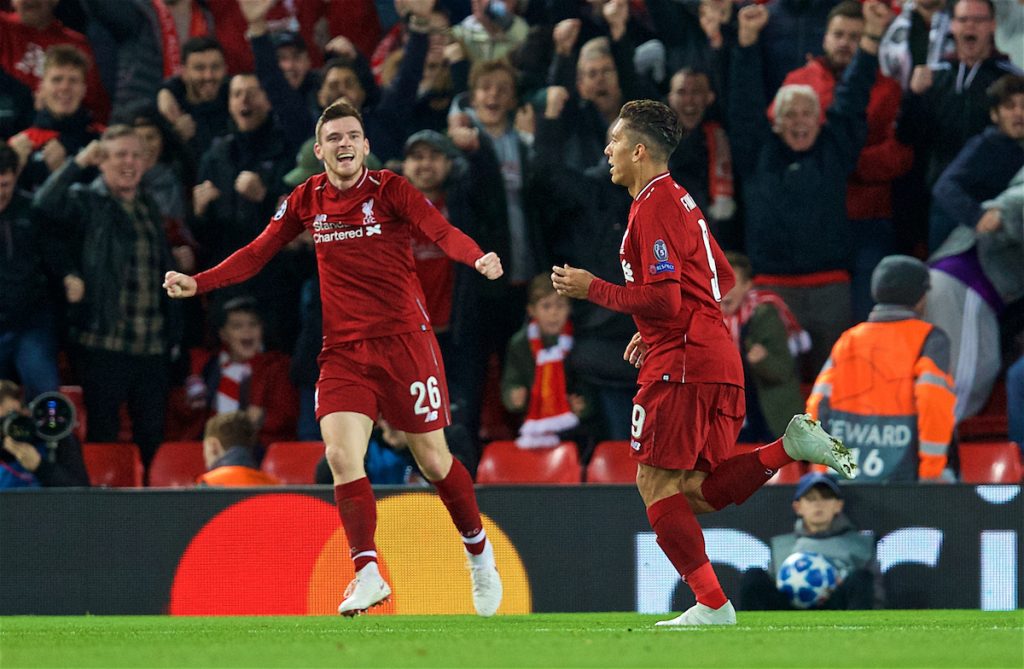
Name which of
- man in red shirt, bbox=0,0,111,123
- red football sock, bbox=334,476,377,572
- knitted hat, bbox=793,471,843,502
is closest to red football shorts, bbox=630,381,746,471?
red football sock, bbox=334,476,377,572

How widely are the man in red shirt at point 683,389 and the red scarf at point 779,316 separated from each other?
3222 mm

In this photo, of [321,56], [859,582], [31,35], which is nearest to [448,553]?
[859,582]

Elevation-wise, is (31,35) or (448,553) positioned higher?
(31,35)

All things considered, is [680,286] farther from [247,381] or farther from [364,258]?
[247,381]

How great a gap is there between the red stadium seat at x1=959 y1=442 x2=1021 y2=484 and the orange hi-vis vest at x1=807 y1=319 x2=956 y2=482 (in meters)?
0.82

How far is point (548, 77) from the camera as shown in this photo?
10.3 m

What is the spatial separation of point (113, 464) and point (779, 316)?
13.5 ft

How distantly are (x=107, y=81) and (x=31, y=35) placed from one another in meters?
0.58

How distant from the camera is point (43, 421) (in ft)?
28.9

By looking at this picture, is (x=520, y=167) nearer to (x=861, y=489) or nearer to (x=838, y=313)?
(x=838, y=313)

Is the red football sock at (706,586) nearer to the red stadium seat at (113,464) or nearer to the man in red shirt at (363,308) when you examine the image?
the man in red shirt at (363,308)

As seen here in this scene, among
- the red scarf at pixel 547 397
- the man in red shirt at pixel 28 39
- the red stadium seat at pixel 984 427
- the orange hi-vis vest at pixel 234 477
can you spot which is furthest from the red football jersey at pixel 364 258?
the man in red shirt at pixel 28 39

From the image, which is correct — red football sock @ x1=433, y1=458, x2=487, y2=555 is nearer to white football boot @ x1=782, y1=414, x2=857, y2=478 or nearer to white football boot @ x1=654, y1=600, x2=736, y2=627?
white football boot @ x1=654, y1=600, x2=736, y2=627

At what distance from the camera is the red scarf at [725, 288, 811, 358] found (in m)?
9.33
